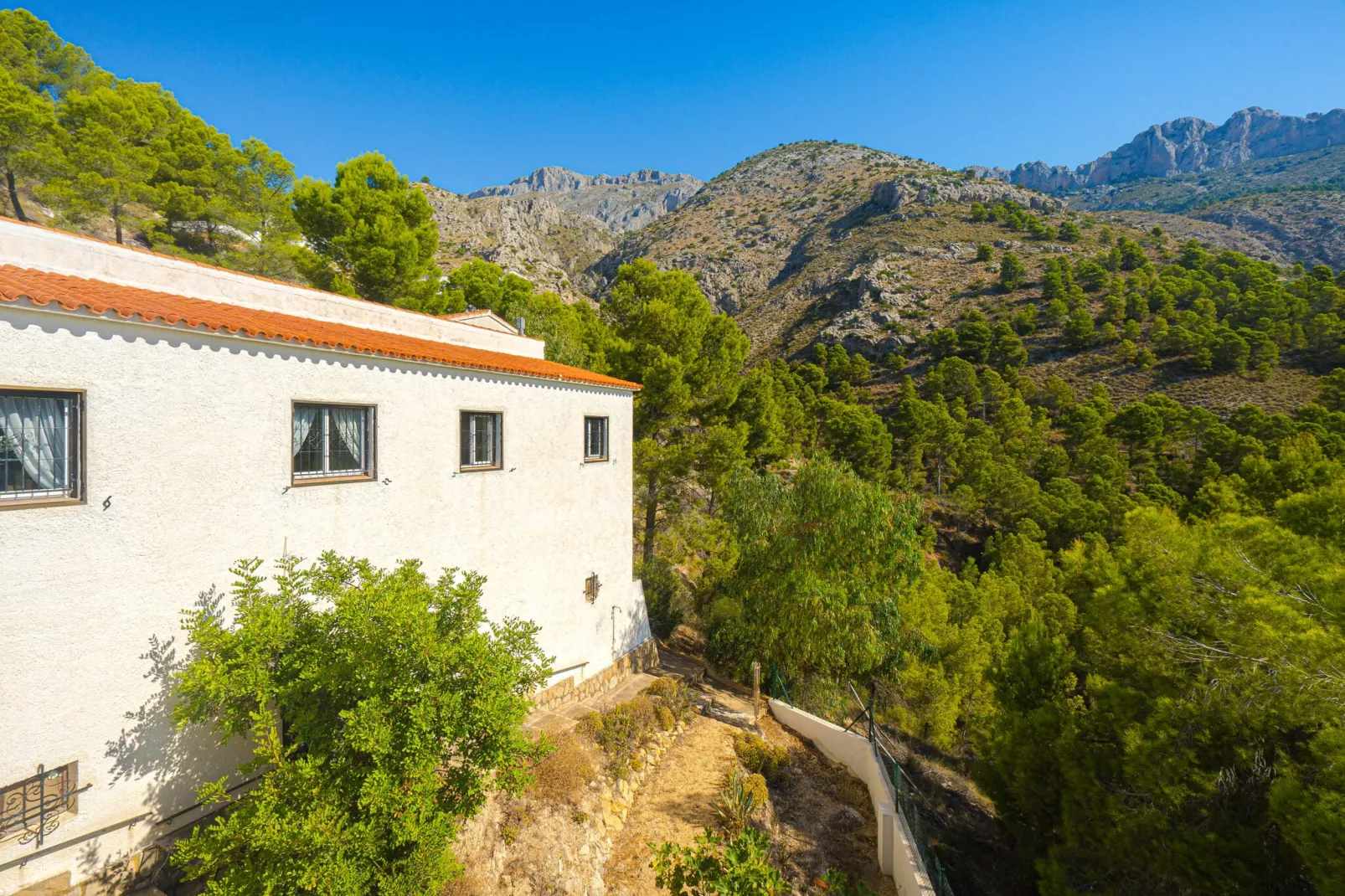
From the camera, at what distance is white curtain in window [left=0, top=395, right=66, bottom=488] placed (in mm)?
4863

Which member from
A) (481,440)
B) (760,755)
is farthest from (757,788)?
(481,440)

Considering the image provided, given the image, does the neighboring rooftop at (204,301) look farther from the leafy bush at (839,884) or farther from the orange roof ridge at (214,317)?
the leafy bush at (839,884)

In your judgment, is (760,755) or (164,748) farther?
(760,755)

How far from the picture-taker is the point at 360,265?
869 inches

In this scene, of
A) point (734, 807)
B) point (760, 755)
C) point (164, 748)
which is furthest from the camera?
point (760, 755)

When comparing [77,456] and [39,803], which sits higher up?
[77,456]

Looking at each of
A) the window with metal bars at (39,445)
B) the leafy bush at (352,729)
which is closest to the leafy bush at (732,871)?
the leafy bush at (352,729)

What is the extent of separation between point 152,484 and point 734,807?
9.67m

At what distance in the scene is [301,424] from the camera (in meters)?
6.95

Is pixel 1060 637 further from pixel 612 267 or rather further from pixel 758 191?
pixel 758 191

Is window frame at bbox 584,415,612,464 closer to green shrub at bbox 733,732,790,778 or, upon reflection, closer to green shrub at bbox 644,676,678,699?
green shrub at bbox 644,676,678,699

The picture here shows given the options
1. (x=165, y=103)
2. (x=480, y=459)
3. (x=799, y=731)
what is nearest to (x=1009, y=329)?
(x=799, y=731)

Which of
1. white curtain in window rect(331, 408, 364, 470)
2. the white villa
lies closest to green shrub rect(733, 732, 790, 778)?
the white villa

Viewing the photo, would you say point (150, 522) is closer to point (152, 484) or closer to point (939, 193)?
point (152, 484)
